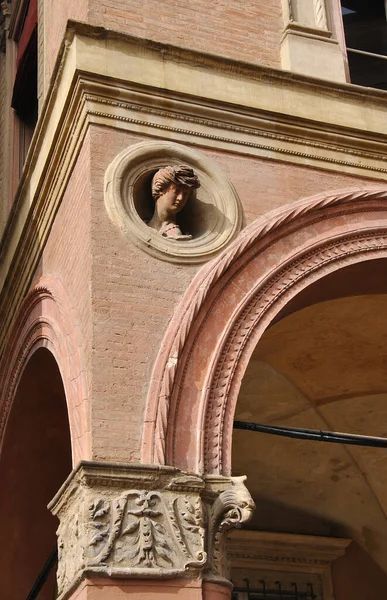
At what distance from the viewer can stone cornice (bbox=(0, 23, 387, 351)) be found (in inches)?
281

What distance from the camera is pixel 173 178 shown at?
22.2ft

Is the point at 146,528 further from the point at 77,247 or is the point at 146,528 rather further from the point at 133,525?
the point at 77,247

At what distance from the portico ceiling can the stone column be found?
116 inches

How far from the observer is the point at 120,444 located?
5910 millimetres

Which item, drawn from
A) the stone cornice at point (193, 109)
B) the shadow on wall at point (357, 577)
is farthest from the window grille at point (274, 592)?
the stone cornice at point (193, 109)

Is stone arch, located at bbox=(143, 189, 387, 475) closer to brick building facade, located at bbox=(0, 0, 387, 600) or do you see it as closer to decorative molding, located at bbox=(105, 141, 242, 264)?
brick building facade, located at bbox=(0, 0, 387, 600)

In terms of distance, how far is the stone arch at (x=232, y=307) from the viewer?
612 cm

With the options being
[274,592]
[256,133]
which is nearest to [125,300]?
[256,133]

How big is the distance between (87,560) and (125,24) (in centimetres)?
403

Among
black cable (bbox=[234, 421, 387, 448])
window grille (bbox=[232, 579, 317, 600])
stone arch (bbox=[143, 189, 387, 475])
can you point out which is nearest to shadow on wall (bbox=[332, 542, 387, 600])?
window grille (bbox=[232, 579, 317, 600])

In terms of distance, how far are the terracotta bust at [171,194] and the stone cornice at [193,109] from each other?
0.45 m

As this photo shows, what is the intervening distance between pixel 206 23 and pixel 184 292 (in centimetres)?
251

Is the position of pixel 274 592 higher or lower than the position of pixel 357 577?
lower

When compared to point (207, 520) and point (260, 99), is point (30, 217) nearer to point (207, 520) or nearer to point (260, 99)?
point (260, 99)
